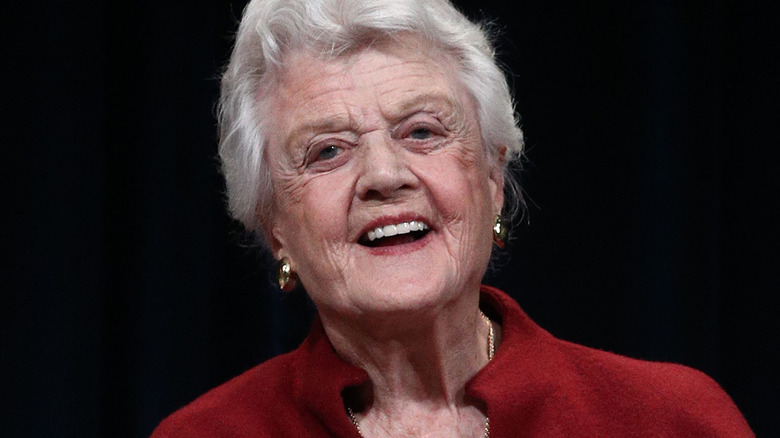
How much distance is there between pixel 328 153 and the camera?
1558mm

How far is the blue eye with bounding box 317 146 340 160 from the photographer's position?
5.09 feet

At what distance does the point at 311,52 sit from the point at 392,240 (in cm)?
34

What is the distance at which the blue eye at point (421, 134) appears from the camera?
5.10 ft

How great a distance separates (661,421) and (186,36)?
Result: 1.38 m

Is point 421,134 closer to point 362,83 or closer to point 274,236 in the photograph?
point 362,83

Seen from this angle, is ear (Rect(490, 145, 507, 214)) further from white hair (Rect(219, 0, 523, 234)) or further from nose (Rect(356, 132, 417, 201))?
nose (Rect(356, 132, 417, 201))

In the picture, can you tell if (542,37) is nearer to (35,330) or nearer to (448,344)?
(448,344)

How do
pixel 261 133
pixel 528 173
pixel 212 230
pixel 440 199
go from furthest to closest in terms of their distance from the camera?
pixel 528 173 < pixel 212 230 < pixel 261 133 < pixel 440 199

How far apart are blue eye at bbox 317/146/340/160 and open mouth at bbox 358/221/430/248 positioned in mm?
145

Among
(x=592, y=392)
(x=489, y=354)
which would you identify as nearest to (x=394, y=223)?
(x=489, y=354)

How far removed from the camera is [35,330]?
2.12 m

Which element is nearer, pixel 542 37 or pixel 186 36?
pixel 186 36

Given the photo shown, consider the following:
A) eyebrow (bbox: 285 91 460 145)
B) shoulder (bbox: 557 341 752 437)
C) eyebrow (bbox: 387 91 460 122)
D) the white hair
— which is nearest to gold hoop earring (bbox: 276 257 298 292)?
the white hair

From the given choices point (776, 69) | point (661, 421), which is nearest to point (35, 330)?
point (661, 421)
